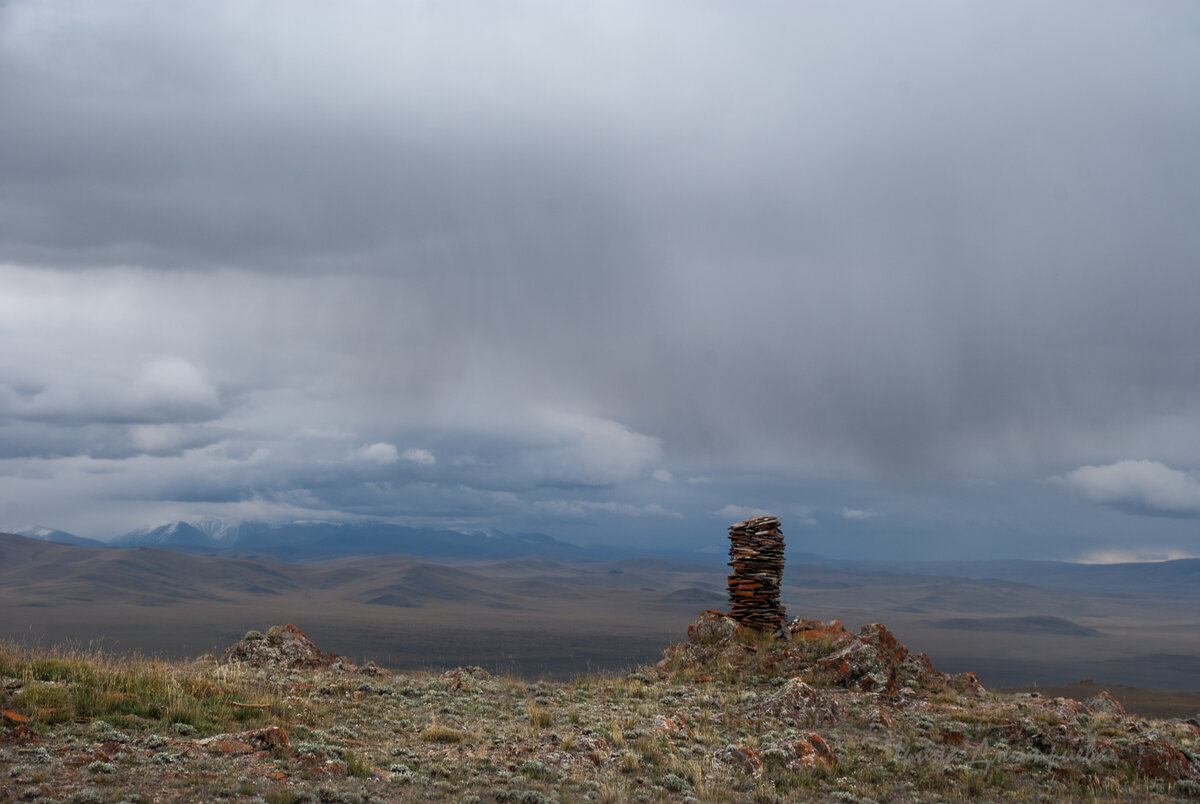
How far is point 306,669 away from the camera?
1873cm

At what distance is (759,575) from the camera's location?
21.6 metres

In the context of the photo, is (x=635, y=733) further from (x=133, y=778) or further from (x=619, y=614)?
(x=619, y=614)

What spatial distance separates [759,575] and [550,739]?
10403mm

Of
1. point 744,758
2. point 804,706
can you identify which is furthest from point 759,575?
point 744,758

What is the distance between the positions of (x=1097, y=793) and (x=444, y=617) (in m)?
109

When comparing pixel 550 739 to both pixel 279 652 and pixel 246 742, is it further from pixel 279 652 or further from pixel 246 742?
pixel 279 652

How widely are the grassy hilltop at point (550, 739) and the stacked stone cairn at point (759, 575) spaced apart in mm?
3284

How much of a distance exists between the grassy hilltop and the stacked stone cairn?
3.28 metres

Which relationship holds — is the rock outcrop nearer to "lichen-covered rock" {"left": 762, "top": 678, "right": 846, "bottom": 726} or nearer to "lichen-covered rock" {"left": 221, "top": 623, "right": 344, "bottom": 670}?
"lichen-covered rock" {"left": 762, "top": 678, "right": 846, "bottom": 726}

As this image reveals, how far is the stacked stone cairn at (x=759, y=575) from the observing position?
851 inches

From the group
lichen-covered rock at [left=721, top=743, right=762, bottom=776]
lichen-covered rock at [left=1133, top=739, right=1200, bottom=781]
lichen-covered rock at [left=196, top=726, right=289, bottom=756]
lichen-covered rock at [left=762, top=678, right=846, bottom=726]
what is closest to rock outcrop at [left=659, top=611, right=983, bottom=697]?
lichen-covered rock at [left=762, top=678, right=846, bottom=726]

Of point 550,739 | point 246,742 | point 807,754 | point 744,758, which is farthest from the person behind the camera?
point 550,739

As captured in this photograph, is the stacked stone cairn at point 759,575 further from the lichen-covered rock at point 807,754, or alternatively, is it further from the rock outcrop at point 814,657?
the lichen-covered rock at point 807,754

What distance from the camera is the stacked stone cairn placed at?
851 inches
